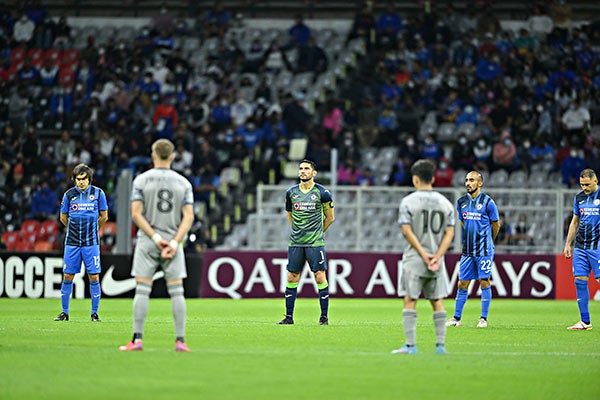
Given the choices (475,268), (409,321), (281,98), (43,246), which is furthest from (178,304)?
(281,98)

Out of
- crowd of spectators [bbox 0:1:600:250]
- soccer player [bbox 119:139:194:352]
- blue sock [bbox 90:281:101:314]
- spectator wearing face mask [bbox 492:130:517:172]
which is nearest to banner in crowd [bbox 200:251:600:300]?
crowd of spectators [bbox 0:1:600:250]

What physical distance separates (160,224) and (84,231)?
6.10m

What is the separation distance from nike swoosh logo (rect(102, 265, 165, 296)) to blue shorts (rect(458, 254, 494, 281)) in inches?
400

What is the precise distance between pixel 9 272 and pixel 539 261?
1221cm

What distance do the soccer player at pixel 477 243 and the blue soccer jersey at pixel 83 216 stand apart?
5509mm

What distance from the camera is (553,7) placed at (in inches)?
→ 1507

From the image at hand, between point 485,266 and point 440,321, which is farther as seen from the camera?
point 485,266

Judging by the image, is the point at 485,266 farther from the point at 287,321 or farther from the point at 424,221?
the point at 424,221

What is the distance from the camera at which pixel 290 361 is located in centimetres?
1166

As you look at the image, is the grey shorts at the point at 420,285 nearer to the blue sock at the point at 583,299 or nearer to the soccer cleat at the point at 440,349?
the soccer cleat at the point at 440,349

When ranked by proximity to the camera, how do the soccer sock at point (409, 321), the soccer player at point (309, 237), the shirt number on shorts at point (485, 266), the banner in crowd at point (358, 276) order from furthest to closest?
1. the banner in crowd at point (358, 276)
2. the shirt number on shorts at point (485, 266)
3. the soccer player at point (309, 237)
4. the soccer sock at point (409, 321)

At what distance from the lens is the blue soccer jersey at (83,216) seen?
17797mm

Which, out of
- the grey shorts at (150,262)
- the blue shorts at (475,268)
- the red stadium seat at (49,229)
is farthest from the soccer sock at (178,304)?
the red stadium seat at (49,229)

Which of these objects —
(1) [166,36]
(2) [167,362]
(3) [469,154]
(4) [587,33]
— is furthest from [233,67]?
(2) [167,362]
